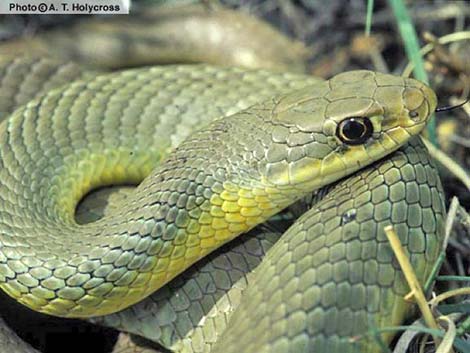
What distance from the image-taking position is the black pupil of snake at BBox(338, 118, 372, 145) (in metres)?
3.11

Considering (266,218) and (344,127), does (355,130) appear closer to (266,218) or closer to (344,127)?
(344,127)

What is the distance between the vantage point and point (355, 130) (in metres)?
3.11

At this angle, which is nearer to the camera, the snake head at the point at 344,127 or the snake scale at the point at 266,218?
the snake scale at the point at 266,218

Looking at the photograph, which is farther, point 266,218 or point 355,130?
point 266,218

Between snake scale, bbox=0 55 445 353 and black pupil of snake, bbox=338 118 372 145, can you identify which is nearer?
snake scale, bbox=0 55 445 353

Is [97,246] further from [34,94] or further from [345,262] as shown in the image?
[34,94]

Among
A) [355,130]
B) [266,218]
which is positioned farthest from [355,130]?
[266,218]

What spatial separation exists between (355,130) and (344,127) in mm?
41

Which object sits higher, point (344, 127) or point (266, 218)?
point (344, 127)

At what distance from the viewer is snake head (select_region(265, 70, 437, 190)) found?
3098 mm

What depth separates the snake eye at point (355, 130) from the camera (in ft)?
10.2

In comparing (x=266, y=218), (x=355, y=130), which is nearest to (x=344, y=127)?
(x=355, y=130)

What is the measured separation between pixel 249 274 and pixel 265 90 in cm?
98

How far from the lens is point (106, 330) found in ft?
12.3
